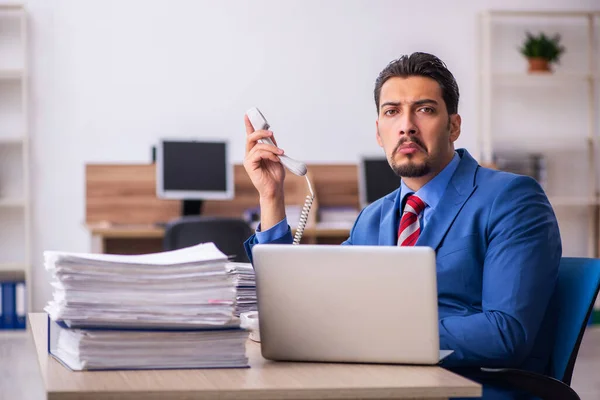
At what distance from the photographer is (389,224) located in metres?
1.92

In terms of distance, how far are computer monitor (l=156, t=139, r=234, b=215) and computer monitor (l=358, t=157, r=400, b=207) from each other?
0.85 metres

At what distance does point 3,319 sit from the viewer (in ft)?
19.0

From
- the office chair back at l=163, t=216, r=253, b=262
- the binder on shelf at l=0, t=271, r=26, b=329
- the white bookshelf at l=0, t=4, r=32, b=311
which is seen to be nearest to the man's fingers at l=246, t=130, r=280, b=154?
the office chair back at l=163, t=216, r=253, b=262

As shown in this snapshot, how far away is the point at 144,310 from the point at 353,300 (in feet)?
0.98

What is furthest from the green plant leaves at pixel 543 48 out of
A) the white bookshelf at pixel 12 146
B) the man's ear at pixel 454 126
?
the man's ear at pixel 454 126

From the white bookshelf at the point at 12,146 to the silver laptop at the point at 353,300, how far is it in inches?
202

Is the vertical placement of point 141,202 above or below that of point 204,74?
below

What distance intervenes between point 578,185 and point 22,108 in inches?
166

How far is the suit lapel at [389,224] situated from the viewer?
74.9 inches

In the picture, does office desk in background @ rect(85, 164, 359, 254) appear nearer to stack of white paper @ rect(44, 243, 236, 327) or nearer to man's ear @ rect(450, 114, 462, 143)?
man's ear @ rect(450, 114, 462, 143)

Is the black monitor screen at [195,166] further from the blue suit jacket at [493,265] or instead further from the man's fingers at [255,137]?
the man's fingers at [255,137]

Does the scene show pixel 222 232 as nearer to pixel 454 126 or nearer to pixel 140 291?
pixel 454 126

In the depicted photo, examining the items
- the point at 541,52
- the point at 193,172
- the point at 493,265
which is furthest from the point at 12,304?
the point at 493,265

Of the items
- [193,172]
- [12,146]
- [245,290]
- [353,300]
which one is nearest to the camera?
[353,300]
